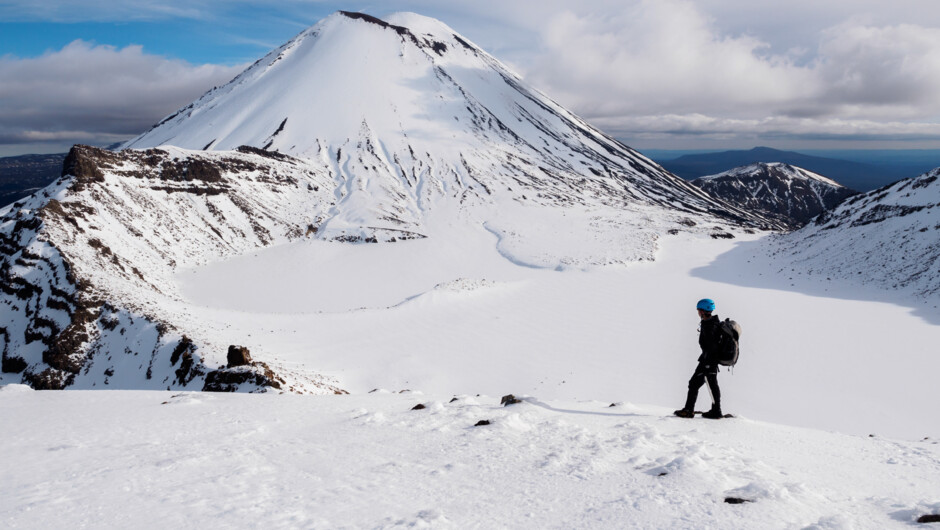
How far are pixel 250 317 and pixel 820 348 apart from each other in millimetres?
30124

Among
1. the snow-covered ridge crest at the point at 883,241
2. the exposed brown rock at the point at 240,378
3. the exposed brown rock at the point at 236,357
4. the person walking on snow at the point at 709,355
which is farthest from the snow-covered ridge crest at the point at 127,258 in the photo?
the snow-covered ridge crest at the point at 883,241

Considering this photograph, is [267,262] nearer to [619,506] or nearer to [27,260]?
[27,260]

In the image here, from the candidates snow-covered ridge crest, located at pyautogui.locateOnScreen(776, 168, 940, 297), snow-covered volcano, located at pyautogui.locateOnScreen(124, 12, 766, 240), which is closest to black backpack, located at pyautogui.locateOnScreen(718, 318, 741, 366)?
snow-covered ridge crest, located at pyautogui.locateOnScreen(776, 168, 940, 297)

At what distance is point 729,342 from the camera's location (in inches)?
328

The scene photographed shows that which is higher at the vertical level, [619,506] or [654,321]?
[619,506]

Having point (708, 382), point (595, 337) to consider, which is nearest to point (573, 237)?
point (595, 337)

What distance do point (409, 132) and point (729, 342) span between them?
10021 centimetres

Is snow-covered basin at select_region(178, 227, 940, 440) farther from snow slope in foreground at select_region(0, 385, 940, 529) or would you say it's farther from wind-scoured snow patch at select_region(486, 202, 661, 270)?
snow slope in foreground at select_region(0, 385, 940, 529)

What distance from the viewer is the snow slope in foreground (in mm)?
4879

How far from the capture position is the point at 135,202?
151ft

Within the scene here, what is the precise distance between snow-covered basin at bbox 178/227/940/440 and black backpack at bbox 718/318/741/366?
28.7 feet

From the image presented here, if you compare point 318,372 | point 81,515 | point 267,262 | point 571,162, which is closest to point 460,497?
point 81,515

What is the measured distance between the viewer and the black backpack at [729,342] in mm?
8312

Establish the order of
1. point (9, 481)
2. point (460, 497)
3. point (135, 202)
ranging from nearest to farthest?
point (460, 497) → point (9, 481) → point (135, 202)
